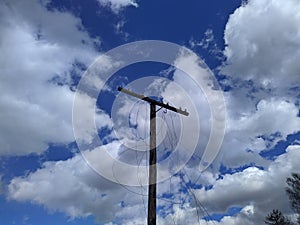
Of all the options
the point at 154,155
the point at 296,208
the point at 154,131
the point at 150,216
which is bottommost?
the point at 150,216

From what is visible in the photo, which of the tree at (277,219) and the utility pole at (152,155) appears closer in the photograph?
the utility pole at (152,155)

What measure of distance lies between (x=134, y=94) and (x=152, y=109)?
958 mm

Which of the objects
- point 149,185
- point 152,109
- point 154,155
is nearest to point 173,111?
point 152,109

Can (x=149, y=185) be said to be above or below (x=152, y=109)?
below

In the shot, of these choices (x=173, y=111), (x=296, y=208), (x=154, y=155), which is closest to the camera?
(x=154, y=155)

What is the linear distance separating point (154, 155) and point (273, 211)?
36770mm

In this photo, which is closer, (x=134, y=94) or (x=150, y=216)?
(x=150, y=216)

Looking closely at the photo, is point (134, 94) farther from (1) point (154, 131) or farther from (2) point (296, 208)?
(2) point (296, 208)

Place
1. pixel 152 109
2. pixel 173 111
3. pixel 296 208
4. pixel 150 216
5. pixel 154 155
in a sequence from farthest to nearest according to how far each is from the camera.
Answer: pixel 296 208
pixel 173 111
pixel 152 109
pixel 154 155
pixel 150 216

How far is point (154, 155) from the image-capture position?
1291 cm

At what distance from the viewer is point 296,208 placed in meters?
42.8

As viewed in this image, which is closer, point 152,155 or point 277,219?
point 152,155

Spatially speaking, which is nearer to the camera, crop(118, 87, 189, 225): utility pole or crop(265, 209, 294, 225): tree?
crop(118, 87, 189, 225): utility pole

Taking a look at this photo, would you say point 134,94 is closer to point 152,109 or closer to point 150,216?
point 152,109
